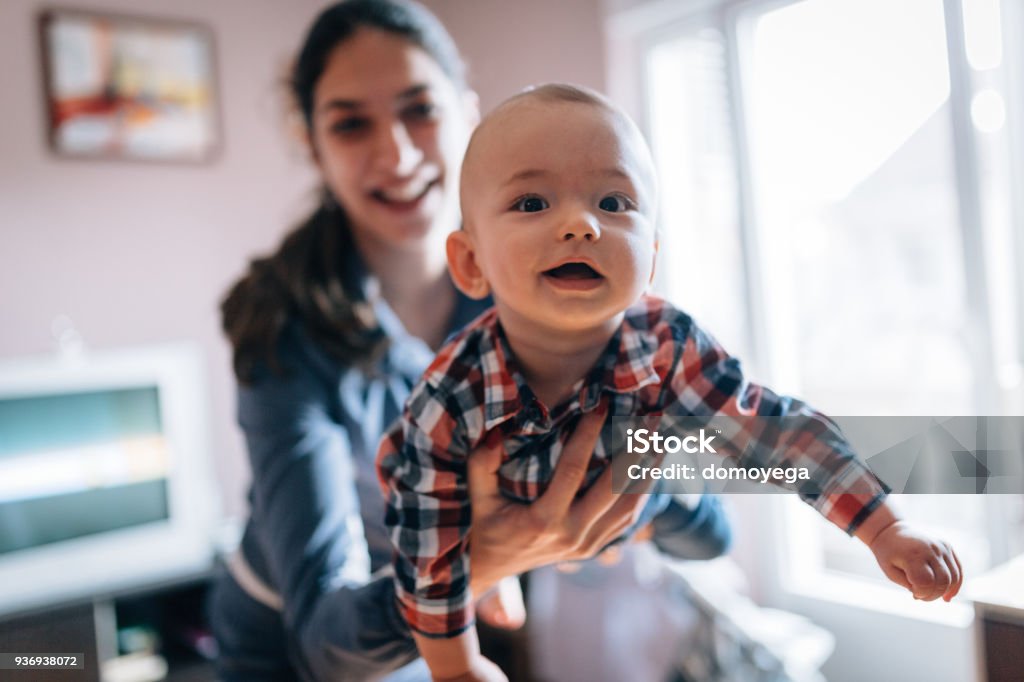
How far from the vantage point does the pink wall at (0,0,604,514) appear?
2.18m

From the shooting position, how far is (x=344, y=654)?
0.67 meters

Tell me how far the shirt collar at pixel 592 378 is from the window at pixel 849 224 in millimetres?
688

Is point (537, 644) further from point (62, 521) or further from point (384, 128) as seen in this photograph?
point (384, 128)

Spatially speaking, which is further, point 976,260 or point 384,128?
point 976,260

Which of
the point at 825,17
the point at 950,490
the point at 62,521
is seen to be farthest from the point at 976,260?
the point at 62,521

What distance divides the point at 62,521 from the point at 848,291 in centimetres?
197

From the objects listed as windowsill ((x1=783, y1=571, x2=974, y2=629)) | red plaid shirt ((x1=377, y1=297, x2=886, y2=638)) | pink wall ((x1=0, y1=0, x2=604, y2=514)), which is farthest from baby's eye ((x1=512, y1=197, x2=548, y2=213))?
pink wall ((x1=0, y1=0, x2=604, y2=514))

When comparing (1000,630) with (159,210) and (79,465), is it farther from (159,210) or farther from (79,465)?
(159,210)

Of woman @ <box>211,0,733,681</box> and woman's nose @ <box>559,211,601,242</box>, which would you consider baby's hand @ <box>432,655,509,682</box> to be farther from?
woman's nose @ <box>559,211,601,242</box>

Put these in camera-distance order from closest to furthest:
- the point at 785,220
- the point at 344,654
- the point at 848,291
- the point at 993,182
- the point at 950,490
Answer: the point at 950,490 → the point at 344,654 → the point at 993,182 → the point at 785,220 → the point at 848,291

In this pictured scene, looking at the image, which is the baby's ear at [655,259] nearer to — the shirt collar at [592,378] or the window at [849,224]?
the shirt collar at [592,378]

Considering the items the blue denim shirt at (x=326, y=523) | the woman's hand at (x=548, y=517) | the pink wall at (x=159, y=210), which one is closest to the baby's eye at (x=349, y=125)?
the blue denim shirt at (x=326, y=523)

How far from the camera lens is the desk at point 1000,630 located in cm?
63

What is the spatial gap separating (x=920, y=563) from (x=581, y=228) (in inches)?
10.4
